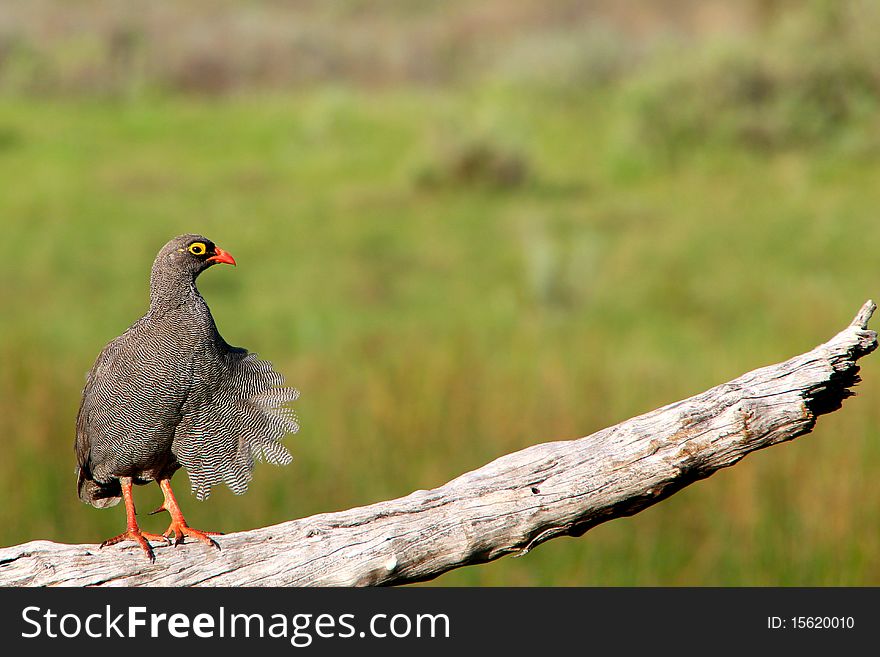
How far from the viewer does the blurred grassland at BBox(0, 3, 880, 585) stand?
6.72 metres

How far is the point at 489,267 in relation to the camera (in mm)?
13930

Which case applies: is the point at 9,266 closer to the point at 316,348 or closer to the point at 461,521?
the point at 316,348

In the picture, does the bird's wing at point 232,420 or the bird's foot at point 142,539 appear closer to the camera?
the bird's wing at point 232,420

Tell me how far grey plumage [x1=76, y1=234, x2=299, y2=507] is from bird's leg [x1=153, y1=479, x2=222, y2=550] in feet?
0.33

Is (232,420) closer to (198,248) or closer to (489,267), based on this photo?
(198,248)

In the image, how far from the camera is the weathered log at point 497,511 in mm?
2814

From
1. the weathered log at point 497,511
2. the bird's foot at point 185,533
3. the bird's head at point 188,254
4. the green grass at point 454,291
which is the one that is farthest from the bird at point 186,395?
the green grass at point 454,291

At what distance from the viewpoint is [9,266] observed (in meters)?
13.4

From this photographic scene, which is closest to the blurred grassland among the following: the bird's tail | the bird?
the bird's tail

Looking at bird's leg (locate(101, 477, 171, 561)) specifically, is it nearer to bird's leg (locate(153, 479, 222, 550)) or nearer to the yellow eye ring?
bird's leg (locate(153, 479, 222, 550))

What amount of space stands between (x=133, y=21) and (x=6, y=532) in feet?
89.3

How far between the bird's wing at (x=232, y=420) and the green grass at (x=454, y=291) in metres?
3.65

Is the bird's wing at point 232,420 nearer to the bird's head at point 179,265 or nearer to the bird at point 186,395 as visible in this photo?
the bird at point 186,395

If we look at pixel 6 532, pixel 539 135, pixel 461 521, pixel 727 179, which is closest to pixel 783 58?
pixel 727 179
